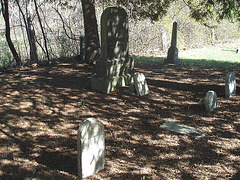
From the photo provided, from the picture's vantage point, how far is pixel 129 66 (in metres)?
7.66

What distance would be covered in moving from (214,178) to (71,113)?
349cm

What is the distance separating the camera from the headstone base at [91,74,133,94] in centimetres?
684

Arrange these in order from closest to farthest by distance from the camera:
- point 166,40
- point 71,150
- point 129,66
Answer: point 71,150
point 129,66
point 166,40

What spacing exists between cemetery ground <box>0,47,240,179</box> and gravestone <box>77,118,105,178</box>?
0.18m

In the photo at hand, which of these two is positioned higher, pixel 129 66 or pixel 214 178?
pixel 129 66

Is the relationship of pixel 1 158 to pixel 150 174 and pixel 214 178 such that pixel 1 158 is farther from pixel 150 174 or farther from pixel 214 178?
pixel 214 178

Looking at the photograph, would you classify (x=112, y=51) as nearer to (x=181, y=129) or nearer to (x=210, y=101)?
(x=210, y=101)

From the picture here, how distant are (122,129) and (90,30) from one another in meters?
6.72

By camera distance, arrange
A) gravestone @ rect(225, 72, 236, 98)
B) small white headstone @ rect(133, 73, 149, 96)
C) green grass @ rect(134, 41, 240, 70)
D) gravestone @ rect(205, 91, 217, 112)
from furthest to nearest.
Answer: green grass @ rect(134, 41, 240, 70), small white headstone @ rect(133, 73, 149, 96), gravestone @ rect(225, 72, 236, 98), gravestone @ rect(205, 91, 217, 112)

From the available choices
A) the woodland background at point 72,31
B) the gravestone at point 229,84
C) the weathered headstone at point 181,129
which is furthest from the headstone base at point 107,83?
the woodland background at point 72,31

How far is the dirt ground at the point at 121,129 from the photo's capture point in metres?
3.34

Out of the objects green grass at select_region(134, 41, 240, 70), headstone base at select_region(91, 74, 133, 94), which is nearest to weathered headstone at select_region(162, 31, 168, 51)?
green grass at select_region(134, 41, 240, 70)

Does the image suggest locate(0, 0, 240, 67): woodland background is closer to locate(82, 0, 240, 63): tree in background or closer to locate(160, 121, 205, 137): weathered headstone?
locate(82, 0, 240, 63): tree in background

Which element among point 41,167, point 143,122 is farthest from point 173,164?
point 41,167
